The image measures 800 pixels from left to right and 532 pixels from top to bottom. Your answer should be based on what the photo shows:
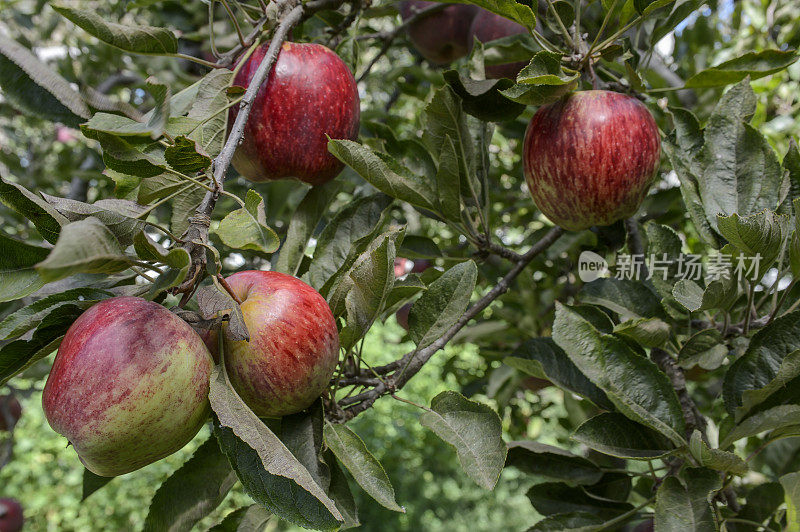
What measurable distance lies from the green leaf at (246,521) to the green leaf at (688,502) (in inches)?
21.3

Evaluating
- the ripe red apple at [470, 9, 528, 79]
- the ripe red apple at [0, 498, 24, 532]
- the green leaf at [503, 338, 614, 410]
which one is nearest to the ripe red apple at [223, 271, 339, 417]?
the green leaf at [503, 338, 614, 410]

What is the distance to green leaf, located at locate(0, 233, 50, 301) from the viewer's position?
66 cm

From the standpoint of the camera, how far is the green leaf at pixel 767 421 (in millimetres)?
796

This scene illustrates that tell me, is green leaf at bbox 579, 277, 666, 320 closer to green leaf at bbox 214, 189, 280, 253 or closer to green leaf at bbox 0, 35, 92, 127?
green leaf at bbox 214, 189, 280, 253

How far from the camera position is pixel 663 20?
1.11 meters

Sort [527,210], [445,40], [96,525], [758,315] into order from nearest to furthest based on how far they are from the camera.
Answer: [758,315] → [445,40] → [527,210] → [96,525]

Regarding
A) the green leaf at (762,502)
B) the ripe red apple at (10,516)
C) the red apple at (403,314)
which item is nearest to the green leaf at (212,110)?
the green leaf at (762,502)

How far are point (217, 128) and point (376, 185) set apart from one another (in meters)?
0.25

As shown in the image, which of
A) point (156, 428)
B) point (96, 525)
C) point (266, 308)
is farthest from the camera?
point (96, 525)

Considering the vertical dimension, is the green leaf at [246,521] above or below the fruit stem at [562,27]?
below

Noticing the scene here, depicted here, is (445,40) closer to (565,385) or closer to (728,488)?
(565,385)

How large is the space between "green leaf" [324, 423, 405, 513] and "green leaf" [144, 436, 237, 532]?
0.18m

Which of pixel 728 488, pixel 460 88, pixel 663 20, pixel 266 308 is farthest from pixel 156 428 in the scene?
pixel 663 20

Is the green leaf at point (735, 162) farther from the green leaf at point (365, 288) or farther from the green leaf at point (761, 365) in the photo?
the green leaf at point (365, 288)
